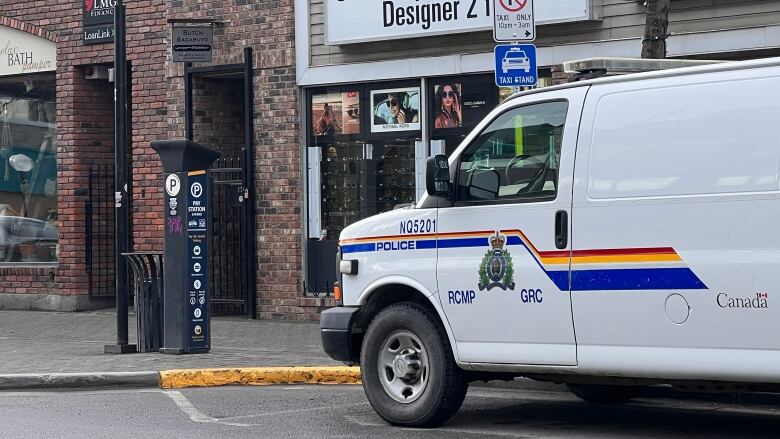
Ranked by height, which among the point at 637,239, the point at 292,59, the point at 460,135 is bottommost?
the point at 637,239

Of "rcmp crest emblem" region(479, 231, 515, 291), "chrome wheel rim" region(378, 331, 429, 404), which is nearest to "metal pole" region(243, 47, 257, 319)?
"chrome wheel rim" region(378, 331, 429, 404)

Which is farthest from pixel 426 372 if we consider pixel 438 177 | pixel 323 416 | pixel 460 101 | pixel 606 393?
pixel 460 101

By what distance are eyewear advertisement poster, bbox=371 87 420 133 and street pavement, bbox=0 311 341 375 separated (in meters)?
2.51

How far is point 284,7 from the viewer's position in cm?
1702

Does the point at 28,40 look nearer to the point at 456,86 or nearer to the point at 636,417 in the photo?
the point at 456,86

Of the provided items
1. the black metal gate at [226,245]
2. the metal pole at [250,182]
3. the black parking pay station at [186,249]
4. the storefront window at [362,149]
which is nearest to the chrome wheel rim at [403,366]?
the black parking pay station at [186,249]

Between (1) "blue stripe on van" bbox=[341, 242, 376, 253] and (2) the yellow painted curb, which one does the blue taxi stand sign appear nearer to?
(1) "blue stripe on van" bbox=[341, 242, 376, 253]

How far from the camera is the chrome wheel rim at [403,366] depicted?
30.5ft

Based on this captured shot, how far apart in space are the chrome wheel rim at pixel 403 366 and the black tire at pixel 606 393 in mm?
1487

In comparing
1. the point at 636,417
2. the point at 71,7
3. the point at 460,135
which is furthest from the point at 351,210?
the point at 636,417

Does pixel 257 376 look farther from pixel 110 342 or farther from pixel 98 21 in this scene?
pixel 98 21

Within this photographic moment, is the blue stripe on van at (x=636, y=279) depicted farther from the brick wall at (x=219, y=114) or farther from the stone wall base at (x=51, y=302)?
the stone wall base at (x=51, y=302)

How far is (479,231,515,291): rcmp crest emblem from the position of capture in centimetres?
875

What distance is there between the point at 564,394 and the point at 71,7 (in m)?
10.5
